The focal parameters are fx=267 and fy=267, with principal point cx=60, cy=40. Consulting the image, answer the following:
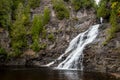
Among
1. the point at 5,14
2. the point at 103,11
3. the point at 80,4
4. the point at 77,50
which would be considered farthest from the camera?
the point at 80,4

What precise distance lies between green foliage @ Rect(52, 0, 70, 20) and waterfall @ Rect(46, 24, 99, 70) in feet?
35.1

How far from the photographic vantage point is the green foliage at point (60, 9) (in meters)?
71.2

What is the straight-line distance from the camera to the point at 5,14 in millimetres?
68312

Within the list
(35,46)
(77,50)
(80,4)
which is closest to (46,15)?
(35,46)

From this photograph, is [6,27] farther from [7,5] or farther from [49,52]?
[49,52]

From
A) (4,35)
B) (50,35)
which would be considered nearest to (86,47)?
(50,35)

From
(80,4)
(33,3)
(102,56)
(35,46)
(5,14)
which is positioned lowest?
(102,56)

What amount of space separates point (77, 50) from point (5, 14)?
23.5m

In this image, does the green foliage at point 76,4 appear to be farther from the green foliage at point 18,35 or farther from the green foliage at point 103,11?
the green foliage at point 18,35

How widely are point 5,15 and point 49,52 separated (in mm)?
15665

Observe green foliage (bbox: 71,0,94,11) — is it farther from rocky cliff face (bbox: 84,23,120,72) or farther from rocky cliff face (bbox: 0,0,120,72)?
rocky cliff face (bbox: 84,23,120,72)

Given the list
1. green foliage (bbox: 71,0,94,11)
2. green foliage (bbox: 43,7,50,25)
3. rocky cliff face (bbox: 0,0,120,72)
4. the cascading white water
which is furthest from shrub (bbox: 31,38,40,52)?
green foliage (bbox: 71,0,94,11)

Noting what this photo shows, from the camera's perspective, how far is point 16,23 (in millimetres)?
67812

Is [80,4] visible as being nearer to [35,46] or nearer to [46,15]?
[46,15]
